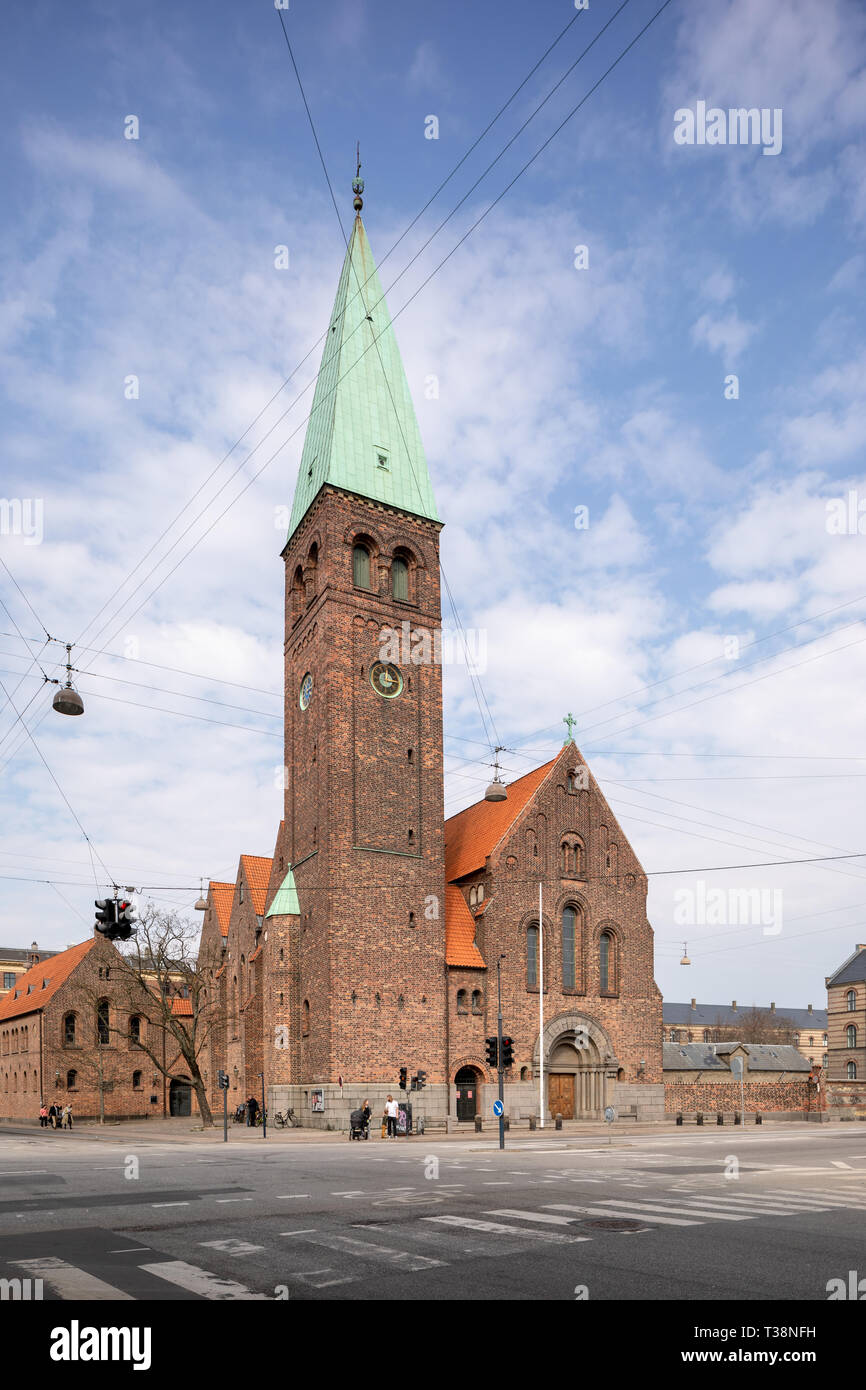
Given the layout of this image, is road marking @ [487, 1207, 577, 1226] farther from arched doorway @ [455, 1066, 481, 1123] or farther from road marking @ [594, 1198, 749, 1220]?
arched doorway @ [455, 1066, 481, 1123]

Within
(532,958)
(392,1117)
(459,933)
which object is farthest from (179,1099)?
(392,1117)

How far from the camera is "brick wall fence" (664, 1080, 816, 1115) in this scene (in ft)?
175

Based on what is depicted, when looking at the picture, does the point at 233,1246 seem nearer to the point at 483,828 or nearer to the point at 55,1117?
the point at 483,828

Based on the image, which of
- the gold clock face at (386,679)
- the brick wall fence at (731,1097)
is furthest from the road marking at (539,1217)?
the brick wall fence at (731,1097)

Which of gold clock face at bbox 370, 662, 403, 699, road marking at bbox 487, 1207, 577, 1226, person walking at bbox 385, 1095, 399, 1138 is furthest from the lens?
gold clock face at bbox 370, 662, 403, 699

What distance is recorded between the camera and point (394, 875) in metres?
44.6

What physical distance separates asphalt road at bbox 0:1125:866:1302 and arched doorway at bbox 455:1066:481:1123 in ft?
66.9

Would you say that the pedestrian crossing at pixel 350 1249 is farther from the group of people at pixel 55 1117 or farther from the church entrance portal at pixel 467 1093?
the group of people at pixel 55 1117

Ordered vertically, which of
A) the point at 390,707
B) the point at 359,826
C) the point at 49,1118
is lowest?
the point at 49,1118

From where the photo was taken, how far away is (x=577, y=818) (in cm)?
5125

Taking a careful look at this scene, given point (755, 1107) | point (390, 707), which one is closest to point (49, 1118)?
point (390, 707)

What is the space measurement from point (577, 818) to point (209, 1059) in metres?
26.1

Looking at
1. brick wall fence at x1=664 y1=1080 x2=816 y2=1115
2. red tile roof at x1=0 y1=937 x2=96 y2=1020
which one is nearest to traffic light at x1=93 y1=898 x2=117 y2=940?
brick wall fence at x1=664 y1=1080 x2=816 y2=1115
